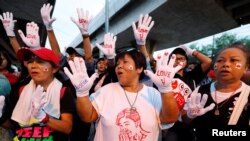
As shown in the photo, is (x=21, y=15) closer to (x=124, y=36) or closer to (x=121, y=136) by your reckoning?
(x=124, y=36)

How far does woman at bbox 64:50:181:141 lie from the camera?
6.95ft

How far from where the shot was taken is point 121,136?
2.19 m

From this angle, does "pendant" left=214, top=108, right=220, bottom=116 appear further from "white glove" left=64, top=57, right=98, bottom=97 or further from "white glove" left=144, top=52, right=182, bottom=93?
"white glove" left=64, top=57, right=98, bottom=97

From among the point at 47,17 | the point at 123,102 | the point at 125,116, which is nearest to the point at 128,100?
the point at 123,102

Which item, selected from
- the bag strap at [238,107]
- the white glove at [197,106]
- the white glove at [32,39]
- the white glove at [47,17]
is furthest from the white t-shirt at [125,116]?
the white glove at [47,17]

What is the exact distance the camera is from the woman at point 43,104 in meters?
2.18

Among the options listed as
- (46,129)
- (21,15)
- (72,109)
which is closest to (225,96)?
(72,109)

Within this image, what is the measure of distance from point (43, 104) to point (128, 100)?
63cm

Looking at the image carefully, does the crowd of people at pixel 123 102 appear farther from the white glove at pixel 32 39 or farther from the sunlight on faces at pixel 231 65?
the white glove at pixel 32 39

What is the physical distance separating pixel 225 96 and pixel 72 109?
1.14 metres

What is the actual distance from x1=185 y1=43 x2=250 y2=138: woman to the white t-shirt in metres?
0.25

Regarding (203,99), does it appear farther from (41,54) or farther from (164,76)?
(41,54)

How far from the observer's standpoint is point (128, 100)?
2338mm

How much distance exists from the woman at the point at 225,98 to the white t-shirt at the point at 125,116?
25 centimetres
